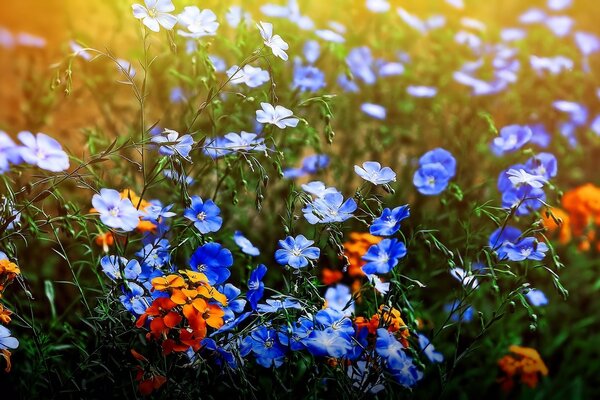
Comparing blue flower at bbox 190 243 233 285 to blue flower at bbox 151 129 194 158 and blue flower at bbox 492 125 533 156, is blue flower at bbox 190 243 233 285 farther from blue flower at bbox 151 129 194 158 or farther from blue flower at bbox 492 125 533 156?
blue flower at bbox 492 125 533 156

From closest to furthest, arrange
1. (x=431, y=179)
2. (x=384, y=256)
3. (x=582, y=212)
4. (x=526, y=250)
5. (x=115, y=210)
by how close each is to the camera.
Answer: (x=115, y=210), (x=384, y=256), (x=526, y=250), (x=431, y=179), (x=582, y=212)

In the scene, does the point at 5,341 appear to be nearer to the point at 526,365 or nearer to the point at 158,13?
the point at 158,13

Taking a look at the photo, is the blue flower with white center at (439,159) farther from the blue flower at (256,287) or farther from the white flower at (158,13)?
the white flower at (158,13)

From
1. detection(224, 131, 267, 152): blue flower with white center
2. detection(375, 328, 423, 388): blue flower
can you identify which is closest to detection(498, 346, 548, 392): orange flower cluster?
detection(375, 328, 423, 388): blue flower

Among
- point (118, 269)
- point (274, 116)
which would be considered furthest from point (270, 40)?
point (118, 269)

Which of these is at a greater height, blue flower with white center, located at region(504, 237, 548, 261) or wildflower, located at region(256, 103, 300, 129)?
wildflower, located at region(256, 103, 300, 129)

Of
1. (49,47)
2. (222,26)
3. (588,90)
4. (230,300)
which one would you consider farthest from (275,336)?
(588,90)

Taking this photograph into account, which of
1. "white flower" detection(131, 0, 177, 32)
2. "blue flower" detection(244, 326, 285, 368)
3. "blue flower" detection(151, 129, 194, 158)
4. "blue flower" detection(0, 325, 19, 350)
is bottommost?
"blue flower" detection(0, 325, 19, 350)
